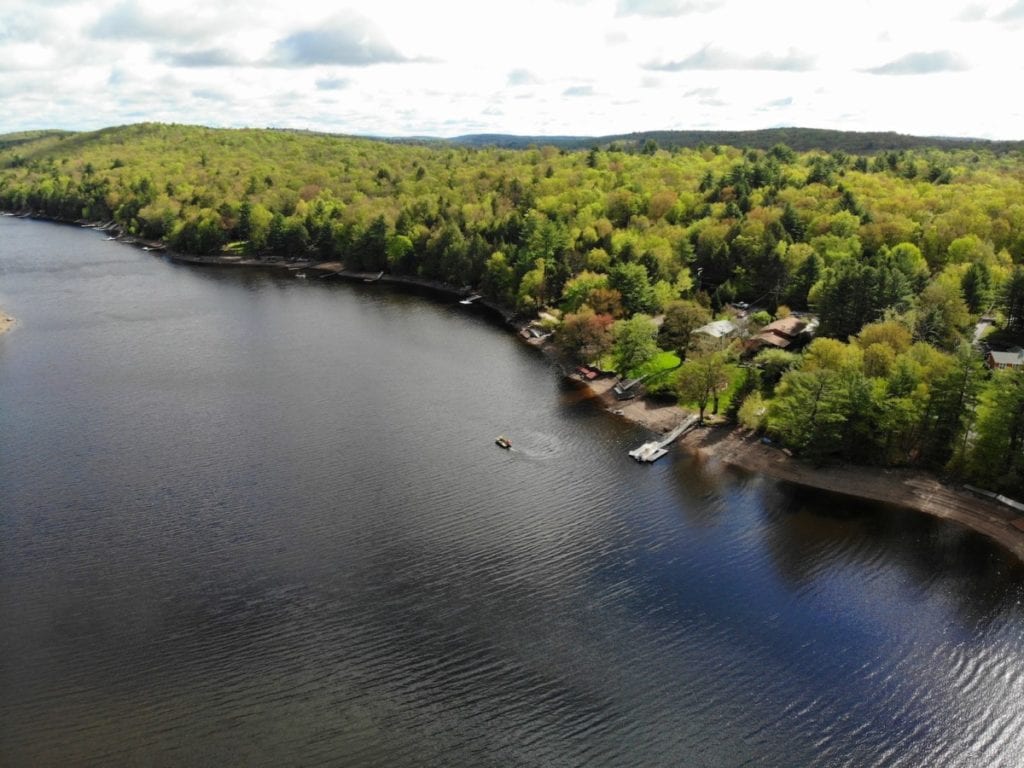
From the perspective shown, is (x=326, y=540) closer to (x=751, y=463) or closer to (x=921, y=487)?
(x=751, y=463)

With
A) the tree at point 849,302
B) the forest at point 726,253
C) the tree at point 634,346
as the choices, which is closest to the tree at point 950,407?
the forest at point 726,253

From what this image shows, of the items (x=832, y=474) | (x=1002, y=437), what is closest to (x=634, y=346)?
(x=832, y=474)

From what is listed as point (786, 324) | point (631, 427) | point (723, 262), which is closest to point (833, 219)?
point (723, 262)

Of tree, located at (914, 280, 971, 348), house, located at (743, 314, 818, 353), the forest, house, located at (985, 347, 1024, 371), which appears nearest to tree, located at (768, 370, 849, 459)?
the forest

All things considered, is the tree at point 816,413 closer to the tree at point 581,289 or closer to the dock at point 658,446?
the dock at point 658,446

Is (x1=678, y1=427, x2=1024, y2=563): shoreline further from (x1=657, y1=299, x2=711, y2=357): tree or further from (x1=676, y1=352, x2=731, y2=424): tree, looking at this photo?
(x1=657, y1=299, x2=711, y2=357): tree

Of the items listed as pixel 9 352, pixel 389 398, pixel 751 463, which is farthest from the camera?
pixel 9 352
